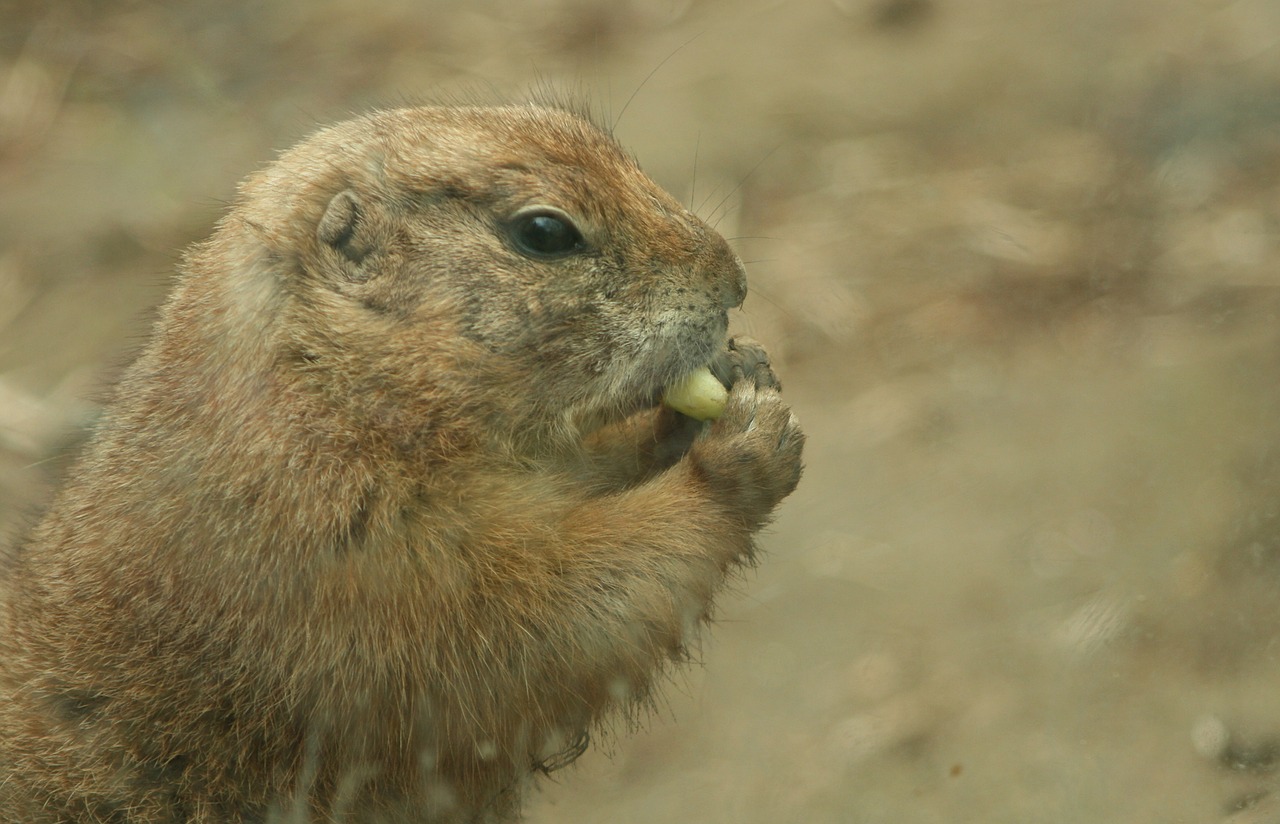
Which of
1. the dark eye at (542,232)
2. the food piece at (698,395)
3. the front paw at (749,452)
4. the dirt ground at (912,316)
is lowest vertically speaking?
the dirt ground at (912,316)

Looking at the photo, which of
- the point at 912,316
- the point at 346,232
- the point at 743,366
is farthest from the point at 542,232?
the point at 912,316

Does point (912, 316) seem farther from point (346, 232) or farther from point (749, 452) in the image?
point (346, 232)

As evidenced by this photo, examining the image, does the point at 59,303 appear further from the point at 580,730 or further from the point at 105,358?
the point at 580,730

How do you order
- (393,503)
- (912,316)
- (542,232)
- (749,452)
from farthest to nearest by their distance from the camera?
(912,316) → (749,452) → (542,232) → (393,503)

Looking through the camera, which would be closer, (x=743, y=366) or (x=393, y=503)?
(x=393, y=503)

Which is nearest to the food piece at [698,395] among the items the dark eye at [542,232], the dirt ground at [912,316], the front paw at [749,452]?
the front paw at [749,452]

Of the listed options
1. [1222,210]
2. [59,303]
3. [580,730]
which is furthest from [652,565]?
[59,303]

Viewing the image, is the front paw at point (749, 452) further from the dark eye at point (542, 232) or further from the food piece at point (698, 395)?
the dark eye at point (542, 232)
